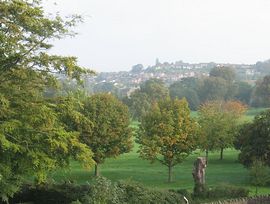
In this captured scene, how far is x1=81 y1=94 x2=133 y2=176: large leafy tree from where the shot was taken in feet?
136

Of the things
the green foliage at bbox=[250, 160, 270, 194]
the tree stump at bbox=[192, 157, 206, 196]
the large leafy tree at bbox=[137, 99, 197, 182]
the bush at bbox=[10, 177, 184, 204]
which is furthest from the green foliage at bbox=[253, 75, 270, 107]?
the bush at bbox=[10, 177, 184, 204]

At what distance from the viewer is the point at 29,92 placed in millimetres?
20594

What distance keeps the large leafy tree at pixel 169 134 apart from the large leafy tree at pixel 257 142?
4.46 m

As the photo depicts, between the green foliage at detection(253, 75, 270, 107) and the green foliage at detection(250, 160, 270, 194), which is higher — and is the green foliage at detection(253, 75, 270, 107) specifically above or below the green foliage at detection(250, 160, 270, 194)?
above

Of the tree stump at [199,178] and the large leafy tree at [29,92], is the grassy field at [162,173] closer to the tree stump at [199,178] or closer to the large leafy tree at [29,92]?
the tree stump at [199,178]

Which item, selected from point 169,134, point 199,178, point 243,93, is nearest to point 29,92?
point 199,178

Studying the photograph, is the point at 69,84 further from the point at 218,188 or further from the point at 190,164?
the point at 190,164

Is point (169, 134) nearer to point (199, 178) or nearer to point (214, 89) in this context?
point (199, 178)

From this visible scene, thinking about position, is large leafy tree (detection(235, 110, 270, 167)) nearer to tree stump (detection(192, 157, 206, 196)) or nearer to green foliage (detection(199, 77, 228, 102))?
tree stump (detection(192, 157, 206, 196))

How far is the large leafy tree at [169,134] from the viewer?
40.3m

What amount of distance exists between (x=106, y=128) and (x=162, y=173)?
764 centimetres

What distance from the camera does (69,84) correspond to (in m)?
22.4

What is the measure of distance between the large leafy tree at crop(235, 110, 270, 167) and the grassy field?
2.11m

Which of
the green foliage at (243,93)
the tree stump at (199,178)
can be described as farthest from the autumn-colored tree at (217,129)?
the green foliage at (243,93)
